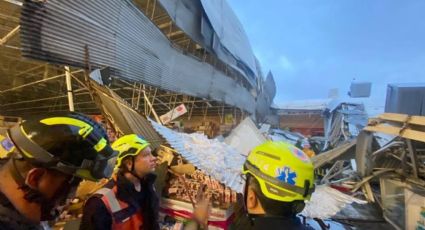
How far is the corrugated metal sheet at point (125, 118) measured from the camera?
4.39 m

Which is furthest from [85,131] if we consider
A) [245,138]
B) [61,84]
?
[61,84]

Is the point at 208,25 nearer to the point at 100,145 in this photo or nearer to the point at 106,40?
the point at 106,40

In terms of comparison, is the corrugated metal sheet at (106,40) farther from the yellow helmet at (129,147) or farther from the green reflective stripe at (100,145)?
the green reflective stripe at (100,145)

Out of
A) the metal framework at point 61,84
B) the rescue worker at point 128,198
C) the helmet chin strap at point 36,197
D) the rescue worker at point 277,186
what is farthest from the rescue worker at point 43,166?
the metal framework at point 61,84

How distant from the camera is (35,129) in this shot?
1.34 metres

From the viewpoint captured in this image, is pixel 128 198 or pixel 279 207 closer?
pixel 279 207

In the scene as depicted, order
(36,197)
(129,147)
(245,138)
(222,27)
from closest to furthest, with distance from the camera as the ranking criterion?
(36,197)
(129,147)
(245,138)
(222,27)

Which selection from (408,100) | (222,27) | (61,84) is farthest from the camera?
(408,100)

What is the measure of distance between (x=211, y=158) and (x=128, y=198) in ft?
8.04

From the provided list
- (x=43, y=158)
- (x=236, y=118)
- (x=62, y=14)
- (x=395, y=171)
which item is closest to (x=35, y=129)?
(x=43, y=158)

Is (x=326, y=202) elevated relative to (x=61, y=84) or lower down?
lower down

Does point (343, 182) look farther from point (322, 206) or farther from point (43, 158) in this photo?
point (43, 158)

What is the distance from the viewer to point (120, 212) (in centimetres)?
258

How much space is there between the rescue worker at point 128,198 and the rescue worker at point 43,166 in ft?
3.55
